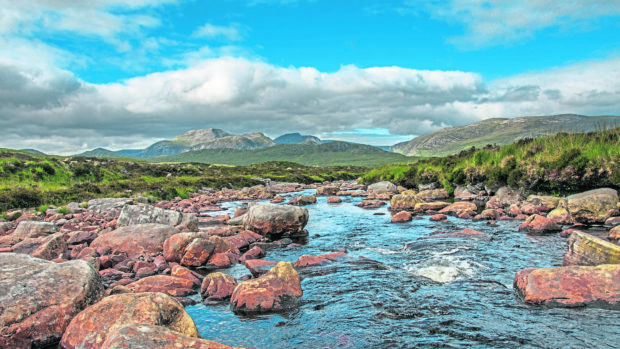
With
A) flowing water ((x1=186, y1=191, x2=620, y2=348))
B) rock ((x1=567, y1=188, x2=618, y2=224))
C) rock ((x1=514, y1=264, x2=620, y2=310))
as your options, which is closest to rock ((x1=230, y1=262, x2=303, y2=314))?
flowing water ((x1=186, y1=191, x2=620, y2=348))

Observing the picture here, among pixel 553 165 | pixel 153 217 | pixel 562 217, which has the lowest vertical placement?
pixel 562 217

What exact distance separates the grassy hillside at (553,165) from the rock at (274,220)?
18359mm

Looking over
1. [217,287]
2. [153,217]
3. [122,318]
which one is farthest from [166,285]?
[153,217]

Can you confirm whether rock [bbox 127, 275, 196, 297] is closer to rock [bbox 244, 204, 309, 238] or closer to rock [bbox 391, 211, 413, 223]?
rock [bbox 244, 204, 309, 238]

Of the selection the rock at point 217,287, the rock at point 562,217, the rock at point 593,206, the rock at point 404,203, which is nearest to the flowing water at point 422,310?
the rock at point 217,287

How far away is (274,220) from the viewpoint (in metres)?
18.5

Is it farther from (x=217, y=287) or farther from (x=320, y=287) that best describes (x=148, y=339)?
(x=320, y=287)

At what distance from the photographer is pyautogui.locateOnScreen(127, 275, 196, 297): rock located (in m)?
9.75

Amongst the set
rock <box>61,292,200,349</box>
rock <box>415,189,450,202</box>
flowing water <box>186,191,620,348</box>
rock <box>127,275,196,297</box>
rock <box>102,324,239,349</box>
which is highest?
rock <box>102,324,239,349</box>

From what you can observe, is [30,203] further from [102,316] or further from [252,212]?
[102,316]

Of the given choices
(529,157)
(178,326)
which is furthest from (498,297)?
(529,157)

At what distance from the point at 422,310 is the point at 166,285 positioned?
23.3ft

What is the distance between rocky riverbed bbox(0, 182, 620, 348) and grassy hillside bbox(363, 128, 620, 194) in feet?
14.8

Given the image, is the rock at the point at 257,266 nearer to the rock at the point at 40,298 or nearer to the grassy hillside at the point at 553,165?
the rock at the point at 40,298
